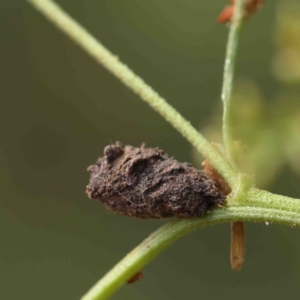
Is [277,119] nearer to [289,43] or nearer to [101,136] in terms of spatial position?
[289,43]

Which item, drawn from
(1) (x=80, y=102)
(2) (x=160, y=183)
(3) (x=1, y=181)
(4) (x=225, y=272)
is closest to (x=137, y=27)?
(1) (x=80, y=102)

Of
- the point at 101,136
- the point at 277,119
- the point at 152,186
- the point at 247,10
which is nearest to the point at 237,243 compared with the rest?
the point at 152,186

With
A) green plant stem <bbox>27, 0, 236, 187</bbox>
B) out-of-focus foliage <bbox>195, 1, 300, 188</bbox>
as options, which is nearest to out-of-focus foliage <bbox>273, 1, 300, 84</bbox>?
out-of-focus foliage <bbox>195, 1, 300, 188</bbox>

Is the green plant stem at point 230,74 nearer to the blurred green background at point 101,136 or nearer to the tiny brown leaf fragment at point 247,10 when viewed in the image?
the tiny brown leaf fragment at point 247,10

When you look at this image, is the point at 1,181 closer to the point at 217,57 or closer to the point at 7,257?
the point at 7,257

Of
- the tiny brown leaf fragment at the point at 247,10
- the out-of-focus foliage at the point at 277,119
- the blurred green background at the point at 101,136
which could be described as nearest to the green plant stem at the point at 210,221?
the tiny brown leaf fragment at the point at 247,10
